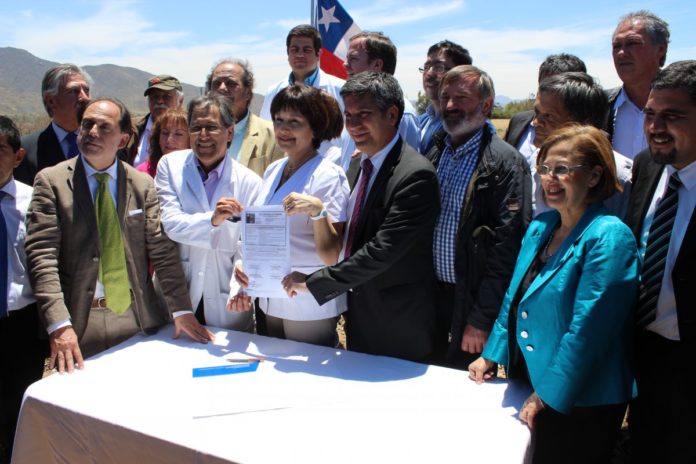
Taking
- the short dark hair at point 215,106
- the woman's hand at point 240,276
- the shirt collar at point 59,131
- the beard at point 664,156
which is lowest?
the woman's hand at point 240,276

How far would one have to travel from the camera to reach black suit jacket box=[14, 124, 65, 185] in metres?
3.97

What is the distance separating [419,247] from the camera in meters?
2.67

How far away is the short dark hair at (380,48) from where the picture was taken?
188 inches

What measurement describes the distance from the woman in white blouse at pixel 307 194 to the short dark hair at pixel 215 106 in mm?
423

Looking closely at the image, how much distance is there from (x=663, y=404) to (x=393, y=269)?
4.15ft

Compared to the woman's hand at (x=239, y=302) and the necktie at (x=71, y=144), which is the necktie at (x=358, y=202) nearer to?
the woman's hand at (x=239, y=302)

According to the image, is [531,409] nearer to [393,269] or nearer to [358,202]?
[393,269]

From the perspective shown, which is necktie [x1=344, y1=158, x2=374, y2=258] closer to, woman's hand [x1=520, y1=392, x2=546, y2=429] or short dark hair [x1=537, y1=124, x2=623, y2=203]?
short dark hair [x1=537, y1=124, x2=623, y2=203]

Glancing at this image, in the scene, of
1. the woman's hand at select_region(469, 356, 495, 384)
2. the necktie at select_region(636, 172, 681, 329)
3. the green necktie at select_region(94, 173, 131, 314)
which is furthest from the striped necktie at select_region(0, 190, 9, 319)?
the necktie at select_region(636, 172, 681, 329)

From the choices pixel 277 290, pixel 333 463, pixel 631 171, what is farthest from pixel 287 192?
pixel 631 171

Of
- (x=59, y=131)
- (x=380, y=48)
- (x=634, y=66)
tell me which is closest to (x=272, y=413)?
(x=59, y=131)

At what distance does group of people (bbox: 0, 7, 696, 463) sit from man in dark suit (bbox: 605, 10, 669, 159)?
3.51ft

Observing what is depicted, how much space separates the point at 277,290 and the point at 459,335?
0.99m

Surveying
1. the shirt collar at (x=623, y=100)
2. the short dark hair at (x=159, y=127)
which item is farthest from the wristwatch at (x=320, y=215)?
the shirt collar at (x=623, y=100)
